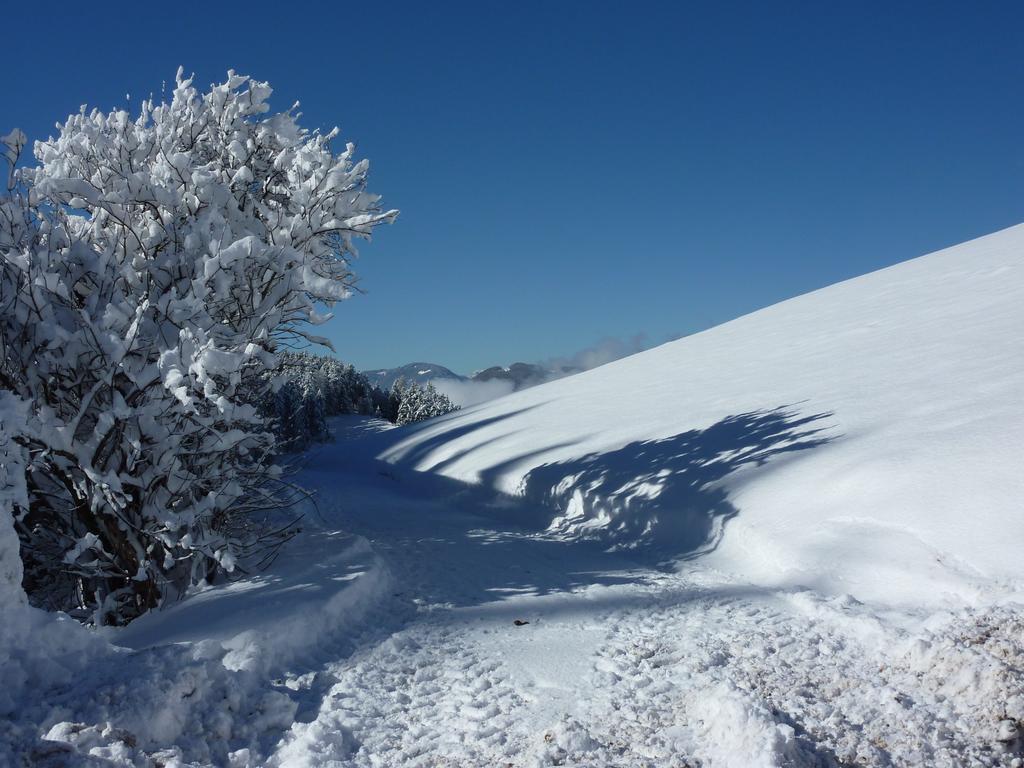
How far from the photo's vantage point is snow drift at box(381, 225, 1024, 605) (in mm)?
4863

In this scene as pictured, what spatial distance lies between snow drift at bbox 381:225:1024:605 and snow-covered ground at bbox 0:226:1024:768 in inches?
1.4

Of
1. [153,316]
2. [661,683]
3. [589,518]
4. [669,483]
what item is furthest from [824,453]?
[153,316]

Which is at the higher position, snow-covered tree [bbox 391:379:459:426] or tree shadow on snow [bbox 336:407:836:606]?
snow-covered tree [bbox 391:379:459:426]

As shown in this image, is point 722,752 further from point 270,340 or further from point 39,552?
point 39,552

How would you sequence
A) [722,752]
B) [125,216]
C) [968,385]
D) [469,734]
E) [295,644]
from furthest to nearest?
[968,385] < [125,216] < [295,644] < [469,734] < [722,752]

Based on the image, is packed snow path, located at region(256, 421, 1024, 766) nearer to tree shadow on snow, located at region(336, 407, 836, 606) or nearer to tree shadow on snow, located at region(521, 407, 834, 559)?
tree shadow on snow, located at region(336, 407, 836, 606)

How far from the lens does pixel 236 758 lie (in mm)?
3008

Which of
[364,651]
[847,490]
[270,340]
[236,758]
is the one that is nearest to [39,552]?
[270,340]

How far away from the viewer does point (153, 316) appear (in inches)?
206

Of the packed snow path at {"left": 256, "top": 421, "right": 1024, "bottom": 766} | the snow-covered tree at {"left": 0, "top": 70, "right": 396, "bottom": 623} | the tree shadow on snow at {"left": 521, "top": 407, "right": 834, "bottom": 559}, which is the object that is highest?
the snow-covered tree at {"left": 0, "top": 70, "right": 396, "bottom": 623}

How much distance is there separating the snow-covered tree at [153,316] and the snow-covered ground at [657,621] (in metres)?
0.85

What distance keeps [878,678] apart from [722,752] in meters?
1.12

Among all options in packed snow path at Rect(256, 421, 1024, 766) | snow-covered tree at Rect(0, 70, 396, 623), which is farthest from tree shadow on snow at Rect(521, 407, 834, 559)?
snow-covered tree at Rect(0, 70, 396, 623)

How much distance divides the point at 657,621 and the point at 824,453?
10.6ft
